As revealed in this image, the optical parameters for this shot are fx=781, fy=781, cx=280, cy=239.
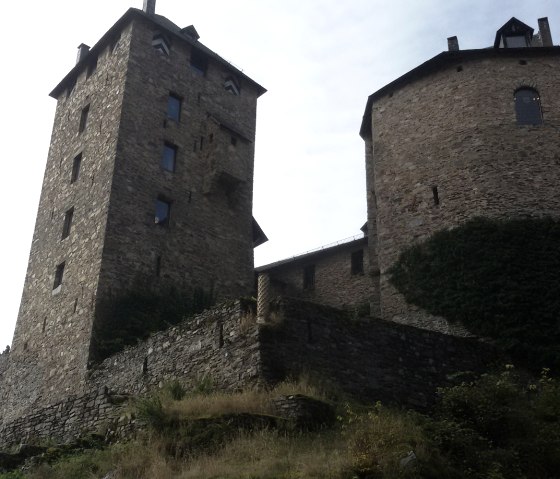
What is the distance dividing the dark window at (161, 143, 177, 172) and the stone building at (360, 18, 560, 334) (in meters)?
7.27

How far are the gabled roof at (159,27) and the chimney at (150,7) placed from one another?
27 cm

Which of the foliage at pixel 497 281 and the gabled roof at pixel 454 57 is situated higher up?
the gabled roof at pixel 454 57

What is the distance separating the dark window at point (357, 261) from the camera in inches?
1136

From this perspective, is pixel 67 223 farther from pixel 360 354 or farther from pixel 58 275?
pixel 360 354

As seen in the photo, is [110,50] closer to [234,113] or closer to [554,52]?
[234,113]

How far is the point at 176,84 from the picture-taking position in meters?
29.7

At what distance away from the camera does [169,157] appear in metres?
28.0

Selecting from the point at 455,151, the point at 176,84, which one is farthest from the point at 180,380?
the point at 176,84

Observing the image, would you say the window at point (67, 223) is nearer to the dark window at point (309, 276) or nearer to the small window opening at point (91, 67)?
the small window opening at point (91, 67)

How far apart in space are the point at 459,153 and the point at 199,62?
12644 mm

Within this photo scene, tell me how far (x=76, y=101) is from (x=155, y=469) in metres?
21.7

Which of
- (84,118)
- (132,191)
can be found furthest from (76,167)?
(132,191)

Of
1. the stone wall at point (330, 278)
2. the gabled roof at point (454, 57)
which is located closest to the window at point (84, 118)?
the stone wall at point (330, 278)

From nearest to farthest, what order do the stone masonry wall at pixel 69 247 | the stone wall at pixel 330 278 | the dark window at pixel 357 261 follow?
the stone masonry wall at pixel 69 247 < the stone wall at pixel 330 278 < the dark window at pixel 357 261
